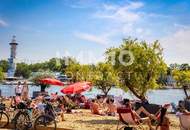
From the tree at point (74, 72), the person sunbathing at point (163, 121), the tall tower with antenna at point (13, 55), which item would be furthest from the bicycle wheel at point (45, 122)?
the tall tower with antenna at point (13, 55)

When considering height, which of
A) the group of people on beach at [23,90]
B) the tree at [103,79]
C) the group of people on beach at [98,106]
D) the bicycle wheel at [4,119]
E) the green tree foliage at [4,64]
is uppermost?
the green tree foliage at [4,64]

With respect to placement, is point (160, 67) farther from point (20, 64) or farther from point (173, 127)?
point (20, 64)

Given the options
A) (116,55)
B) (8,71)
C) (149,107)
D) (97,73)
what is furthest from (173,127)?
(8,71)

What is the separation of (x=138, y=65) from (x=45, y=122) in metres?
6.33

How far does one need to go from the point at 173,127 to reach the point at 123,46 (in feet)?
16.1

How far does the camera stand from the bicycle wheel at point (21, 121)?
12703 mm

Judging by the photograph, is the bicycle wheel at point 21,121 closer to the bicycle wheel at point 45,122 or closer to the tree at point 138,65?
the bicycle wheel at point 45,122

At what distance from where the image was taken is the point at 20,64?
604 feet

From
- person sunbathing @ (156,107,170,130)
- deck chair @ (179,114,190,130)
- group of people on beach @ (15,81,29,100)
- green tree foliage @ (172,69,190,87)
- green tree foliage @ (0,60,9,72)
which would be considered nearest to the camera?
deck chair @ (179,114,190,130)

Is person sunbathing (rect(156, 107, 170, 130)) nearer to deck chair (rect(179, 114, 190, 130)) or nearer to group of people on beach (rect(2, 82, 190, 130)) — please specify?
group of people on beach (rect(2, 82, 190, 130))

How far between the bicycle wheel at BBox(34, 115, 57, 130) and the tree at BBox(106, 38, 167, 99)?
599 cm

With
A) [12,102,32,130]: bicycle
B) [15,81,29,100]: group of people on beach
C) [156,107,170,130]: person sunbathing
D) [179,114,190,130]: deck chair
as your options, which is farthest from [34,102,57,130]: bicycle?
[15,81,29,100]: group of people on beach

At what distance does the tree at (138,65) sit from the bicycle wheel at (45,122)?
19.6 ft

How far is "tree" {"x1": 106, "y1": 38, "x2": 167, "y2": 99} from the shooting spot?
56.7ft
